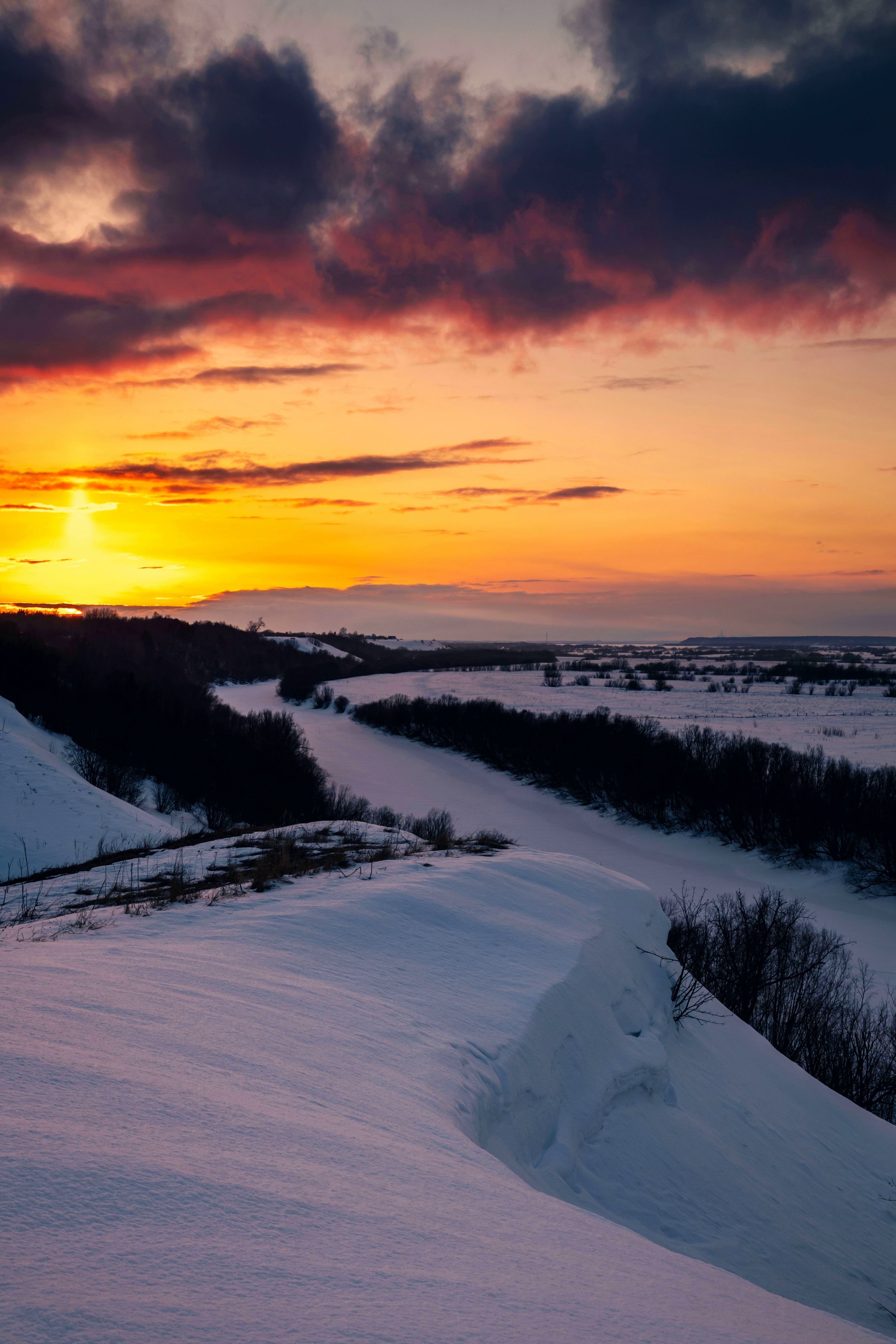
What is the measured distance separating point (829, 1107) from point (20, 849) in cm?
1307

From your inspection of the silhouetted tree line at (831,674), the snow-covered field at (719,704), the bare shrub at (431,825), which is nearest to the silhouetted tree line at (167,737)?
the bare shrub at (431,825)

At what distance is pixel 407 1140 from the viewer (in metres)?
3.47

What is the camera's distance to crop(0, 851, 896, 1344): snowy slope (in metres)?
2.06

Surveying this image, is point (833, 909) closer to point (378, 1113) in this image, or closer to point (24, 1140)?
point (378, 1113)

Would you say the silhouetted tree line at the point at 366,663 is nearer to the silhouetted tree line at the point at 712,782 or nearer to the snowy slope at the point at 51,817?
the silhouetted tree line at the point at 712,782

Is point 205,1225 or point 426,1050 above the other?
point 205,1225

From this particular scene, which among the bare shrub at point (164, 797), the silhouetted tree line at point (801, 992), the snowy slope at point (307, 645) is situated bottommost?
the silhouetted tree line at point (801, 992)

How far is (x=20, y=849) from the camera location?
13.4 meters

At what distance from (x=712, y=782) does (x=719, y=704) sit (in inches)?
1046

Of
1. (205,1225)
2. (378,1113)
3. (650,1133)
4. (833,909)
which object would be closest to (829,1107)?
(650,1133)

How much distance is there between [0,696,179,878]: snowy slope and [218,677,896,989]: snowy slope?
1231 centimetres

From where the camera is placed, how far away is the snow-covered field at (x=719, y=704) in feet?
112

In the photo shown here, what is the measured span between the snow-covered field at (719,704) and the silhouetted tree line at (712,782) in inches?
145

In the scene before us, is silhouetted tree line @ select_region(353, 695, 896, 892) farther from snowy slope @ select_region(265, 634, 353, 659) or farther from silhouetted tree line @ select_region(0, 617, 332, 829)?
snowy slope @ select_region(265, 634, 353, 659)
